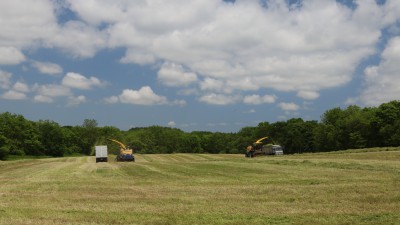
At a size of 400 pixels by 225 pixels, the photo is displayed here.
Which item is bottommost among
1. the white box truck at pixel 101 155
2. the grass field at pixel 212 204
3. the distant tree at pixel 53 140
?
the grass field at pixel 212 204

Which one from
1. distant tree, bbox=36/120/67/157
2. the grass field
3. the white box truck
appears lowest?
the grass field

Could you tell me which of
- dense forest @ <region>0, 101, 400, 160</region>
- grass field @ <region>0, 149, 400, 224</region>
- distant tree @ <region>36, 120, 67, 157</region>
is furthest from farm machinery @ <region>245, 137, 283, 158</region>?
distant tree @ <region>36, 120, 67, 157</region>

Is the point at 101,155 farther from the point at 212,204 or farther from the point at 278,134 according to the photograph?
the point at 278,134

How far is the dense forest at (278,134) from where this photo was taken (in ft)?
377

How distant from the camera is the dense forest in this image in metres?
115

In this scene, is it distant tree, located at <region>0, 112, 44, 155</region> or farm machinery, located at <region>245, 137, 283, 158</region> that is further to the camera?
distant tree, located at <region>0, 112, 44, 155</region>

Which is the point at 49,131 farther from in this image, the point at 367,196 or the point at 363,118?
the point at 367,196

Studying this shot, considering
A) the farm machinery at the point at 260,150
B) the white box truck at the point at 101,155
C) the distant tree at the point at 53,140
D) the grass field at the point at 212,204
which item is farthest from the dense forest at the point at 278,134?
the grass field at the point at 212,204

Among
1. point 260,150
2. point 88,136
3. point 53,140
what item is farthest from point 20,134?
point 260,150

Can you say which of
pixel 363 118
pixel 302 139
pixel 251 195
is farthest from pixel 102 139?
pixel 251 195

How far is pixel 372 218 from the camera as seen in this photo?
42.1 feet

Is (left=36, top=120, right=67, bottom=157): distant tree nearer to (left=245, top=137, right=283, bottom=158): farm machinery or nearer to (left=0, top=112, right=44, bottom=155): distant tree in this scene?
(left=0, top=112, right=44, bottom=155): distant tree

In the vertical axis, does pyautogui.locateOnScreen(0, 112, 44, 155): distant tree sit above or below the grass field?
above

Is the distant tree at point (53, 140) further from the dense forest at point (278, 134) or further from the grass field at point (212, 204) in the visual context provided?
the grass field at point (212, 204)
